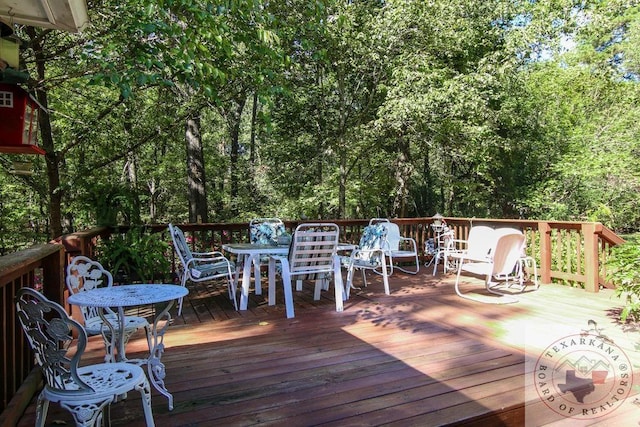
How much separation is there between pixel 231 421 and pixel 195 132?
6.88 metres

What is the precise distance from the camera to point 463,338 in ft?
10.9

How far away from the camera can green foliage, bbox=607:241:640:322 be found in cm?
313

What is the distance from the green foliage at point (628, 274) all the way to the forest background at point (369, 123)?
341 centimetres

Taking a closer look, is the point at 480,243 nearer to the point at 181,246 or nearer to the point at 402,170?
the point at 181,246

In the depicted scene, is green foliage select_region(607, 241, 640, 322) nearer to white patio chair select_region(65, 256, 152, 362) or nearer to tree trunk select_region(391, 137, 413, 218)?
white patio chair select_region(65, 256, 152, 362)

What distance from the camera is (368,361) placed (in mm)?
2809

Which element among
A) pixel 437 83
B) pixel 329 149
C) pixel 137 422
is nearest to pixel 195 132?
pixel 329 149

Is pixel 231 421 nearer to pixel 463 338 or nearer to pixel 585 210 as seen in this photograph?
pixel 463 338

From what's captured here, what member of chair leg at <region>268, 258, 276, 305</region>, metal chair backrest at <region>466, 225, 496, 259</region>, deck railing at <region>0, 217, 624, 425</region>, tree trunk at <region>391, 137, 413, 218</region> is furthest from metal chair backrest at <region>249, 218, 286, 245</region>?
tree trunk at <region>391, 137, 413, 218</region>

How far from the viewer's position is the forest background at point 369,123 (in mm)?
6145

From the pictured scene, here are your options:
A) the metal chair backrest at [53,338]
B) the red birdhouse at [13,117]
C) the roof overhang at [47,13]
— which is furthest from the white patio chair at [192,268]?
the metal chair backrest at [53,338]

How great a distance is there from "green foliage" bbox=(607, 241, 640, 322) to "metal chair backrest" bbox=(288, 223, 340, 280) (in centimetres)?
246

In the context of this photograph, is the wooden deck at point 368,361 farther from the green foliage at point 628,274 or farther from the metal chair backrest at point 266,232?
the metal chair backrest at point 266,232

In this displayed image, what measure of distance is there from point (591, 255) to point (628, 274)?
2071 millimetres
